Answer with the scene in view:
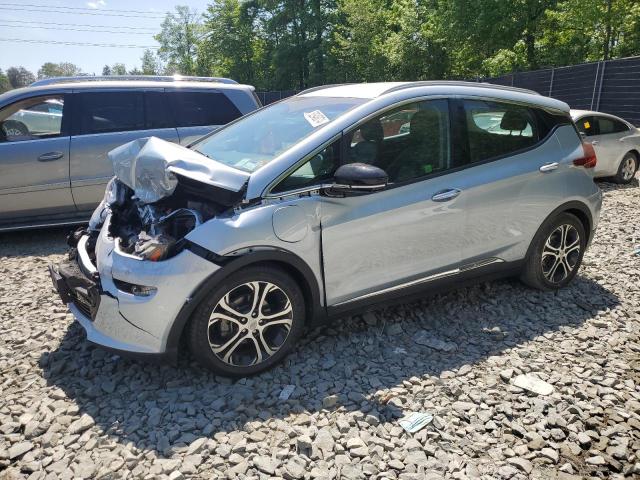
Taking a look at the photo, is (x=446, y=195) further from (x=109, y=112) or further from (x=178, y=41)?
(x=178, y=41)

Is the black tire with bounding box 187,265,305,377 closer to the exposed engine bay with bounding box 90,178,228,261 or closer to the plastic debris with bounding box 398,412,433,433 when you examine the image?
the exposed engine bay with bounding box 90,178,228,261

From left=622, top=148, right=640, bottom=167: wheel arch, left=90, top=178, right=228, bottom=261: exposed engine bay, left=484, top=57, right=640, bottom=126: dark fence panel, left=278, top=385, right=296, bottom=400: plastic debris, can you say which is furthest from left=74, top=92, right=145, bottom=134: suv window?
left=484, top=57, right=640, bottom=126: dark fence panel

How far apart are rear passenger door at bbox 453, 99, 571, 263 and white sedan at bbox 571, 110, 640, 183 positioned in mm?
5412

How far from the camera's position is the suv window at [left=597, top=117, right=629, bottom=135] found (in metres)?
8.95

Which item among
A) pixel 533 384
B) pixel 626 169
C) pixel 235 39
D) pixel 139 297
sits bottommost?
pixel 533 384

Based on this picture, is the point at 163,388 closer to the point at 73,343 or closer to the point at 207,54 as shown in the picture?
the point at 73,343

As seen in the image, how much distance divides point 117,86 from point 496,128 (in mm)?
4578

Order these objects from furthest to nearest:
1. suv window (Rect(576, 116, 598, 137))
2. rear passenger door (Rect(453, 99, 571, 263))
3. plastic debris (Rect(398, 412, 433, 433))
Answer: suv window (Rect(576, 116, 598, 137)) < rear passenger door (Rect(453, 99, 571, 263)) < plastic debris (Rect(398, 412, 433, 433))

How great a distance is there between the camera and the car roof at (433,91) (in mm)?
3525

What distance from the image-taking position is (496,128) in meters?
3.87

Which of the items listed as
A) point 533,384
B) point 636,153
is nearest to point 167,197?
point 533,384

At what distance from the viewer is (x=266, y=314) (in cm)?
306

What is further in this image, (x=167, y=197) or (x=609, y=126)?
→ (x=609, y=126)

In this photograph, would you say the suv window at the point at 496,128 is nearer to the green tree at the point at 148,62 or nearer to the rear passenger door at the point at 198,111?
the rear passenger door at the point at 198,111
